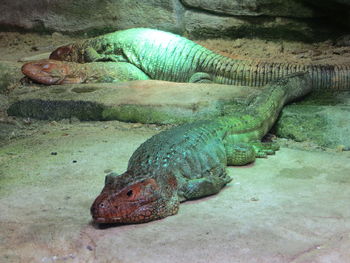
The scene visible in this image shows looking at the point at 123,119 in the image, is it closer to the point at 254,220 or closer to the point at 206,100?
the point at 206,100

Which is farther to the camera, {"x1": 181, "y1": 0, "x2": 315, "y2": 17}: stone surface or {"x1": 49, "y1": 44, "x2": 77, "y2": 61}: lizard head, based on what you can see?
{"x1": 49, "y1": 44, "x2": 77, "y2": 61}: lizard head

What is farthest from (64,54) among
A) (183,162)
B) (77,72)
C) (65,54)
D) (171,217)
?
(171,217)

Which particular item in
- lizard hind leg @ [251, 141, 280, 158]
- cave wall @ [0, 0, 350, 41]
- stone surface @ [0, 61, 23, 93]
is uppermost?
cave wall @ [0, 0, 350, 41]

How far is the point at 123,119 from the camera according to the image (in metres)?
6.43

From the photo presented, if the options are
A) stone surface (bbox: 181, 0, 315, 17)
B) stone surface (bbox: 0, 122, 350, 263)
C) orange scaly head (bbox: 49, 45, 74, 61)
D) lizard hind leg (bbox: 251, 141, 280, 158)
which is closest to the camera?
Answer: stone surface (bbox: 0, 122, 350, 263)

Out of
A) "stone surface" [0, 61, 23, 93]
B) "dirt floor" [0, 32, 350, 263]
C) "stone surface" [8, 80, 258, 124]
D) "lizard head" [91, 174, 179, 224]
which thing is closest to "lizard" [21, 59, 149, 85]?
"stone surface" [0, 61, 23, 93]

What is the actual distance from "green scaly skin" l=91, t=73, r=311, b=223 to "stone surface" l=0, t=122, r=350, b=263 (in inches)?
3.9

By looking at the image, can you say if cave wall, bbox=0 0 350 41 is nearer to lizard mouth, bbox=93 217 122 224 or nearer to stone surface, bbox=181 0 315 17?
stone surface, bbox=181 0 315 17

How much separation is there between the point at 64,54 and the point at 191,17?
105 inches

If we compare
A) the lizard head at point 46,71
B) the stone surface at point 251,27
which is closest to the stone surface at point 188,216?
the lizard head at point 46,71

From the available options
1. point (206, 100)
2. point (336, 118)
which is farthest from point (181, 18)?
point (336, 118)

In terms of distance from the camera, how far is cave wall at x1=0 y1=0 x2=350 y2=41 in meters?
9.27

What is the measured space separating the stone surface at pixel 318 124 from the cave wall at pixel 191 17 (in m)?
3.31

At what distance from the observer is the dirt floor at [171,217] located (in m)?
3.05
